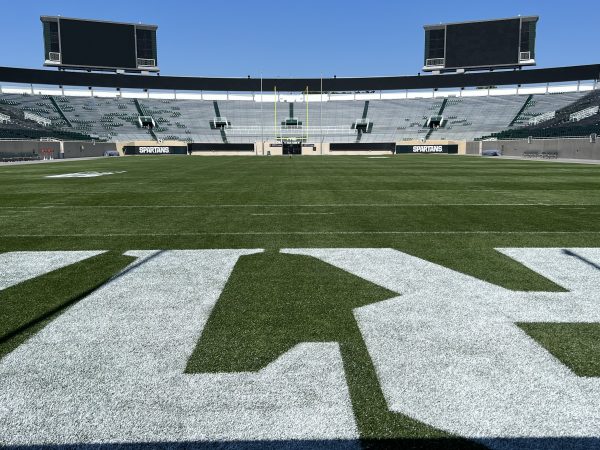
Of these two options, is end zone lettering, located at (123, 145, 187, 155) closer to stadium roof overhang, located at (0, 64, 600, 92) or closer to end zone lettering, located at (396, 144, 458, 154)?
stadium roof overhang, located at (0, 64, 600, 92)

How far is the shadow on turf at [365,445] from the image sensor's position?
1852mm

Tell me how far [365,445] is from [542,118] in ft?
190

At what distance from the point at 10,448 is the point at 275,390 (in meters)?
1.14

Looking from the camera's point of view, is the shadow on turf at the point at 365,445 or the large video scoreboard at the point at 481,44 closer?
the shadow on turf at the point at 365,445

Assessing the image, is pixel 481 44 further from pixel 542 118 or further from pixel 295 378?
pixel 295 378

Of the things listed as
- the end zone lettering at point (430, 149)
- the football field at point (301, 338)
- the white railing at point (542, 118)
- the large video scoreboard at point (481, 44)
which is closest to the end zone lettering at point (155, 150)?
the end zone lettering at point (430, 149)

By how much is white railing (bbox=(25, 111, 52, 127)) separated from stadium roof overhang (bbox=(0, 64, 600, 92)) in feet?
27.1

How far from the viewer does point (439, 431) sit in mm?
1950

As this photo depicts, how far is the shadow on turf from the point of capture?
6.07 feet

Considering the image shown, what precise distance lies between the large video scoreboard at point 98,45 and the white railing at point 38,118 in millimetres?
6625

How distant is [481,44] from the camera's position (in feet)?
184

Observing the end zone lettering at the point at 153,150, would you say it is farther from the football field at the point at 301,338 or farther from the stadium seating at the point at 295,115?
the football field at the point at 301,338

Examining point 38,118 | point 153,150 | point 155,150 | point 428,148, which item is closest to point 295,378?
point 428,148

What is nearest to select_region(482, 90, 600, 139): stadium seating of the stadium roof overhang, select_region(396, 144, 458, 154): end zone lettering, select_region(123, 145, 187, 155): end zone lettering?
select_region(396, 144, 458, 154): end zone lettering
